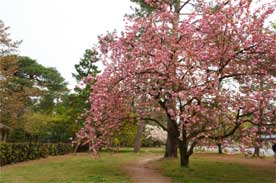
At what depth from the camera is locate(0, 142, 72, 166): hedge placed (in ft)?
53.2

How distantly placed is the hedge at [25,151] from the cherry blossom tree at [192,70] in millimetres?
6743

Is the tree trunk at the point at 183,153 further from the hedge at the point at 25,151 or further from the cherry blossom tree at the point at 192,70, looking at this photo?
the hedge at the point at 25,151

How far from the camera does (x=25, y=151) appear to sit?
18.6m

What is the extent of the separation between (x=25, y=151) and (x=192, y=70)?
1205 centimetres

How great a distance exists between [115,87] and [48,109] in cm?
2429

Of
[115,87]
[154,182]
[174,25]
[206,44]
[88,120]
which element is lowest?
[154,182]

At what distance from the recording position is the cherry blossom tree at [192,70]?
9617mm

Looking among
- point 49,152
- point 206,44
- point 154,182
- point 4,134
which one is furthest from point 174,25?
point 4,134

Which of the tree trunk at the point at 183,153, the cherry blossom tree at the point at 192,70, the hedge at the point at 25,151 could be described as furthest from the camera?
the hedge at the point at 25,151

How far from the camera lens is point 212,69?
10.1m

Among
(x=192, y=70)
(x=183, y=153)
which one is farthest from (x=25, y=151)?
(x=192, y=70)

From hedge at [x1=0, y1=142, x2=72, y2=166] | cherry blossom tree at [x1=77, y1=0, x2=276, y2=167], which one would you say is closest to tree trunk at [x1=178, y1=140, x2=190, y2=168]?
cherry blossom tree at [x1=77, y1=0, x2=276, y2=167]

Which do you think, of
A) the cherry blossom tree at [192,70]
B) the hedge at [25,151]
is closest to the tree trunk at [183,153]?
the cherry blossom tree at [192,70]

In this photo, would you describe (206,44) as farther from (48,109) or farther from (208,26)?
(48,109)
